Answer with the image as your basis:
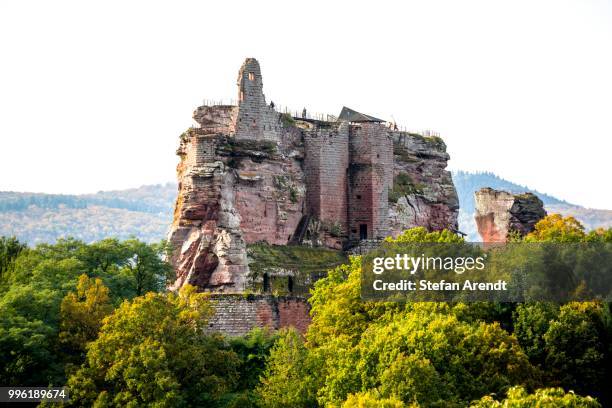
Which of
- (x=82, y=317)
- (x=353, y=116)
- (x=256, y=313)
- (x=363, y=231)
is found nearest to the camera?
(x=82, y=317)

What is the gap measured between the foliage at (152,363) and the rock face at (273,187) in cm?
1777

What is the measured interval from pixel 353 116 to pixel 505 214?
13956 mm

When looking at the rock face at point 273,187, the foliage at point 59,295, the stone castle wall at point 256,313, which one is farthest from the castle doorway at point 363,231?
the foliage at point 59,295

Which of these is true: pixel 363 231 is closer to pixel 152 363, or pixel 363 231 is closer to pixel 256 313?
pixel 256 313

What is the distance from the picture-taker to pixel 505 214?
374ft

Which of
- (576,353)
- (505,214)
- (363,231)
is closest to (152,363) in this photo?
(576,353)

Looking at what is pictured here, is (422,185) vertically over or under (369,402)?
over

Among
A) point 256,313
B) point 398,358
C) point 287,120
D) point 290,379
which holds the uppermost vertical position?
point 287,120

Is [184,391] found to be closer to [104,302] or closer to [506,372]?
[104,302]

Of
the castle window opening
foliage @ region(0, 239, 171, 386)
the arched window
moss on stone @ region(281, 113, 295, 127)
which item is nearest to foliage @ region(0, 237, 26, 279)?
foliage @ region(0, 239, 171, 386)

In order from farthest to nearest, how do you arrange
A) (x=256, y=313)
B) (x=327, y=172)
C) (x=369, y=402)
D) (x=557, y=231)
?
(x=327, y=172) → (x=557, y=231) → (x=256, y=313) → (x=369, y=402)

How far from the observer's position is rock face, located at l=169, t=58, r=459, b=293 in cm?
9469

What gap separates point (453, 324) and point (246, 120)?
3304 centimetres

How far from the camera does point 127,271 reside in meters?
87.7
